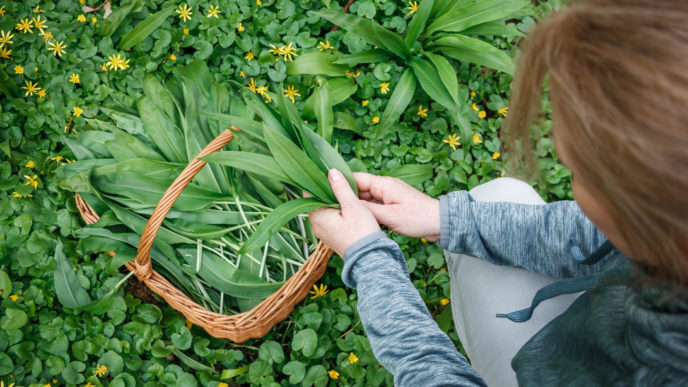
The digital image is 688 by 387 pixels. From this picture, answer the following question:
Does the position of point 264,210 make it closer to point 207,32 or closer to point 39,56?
point 207,32

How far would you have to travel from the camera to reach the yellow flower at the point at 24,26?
1512 mm

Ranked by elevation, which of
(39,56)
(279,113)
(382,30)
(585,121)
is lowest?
(39,56)

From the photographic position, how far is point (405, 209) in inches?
40.2

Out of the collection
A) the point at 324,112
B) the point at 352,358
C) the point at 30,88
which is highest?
the point at 324,112

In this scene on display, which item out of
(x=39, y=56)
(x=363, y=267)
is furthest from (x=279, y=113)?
(x=39, y=56)

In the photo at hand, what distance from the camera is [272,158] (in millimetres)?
1048

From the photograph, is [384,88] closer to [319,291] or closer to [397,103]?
[397,103]

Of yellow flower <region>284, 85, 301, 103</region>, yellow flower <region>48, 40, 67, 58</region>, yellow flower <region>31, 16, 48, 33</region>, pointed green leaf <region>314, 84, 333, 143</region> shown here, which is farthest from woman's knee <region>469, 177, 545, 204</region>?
yellow flower <region>31, 16, 48, 33</region>

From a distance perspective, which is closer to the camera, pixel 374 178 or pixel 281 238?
pixel 374 178

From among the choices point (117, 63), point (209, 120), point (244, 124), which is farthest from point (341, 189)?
point (117, 63)

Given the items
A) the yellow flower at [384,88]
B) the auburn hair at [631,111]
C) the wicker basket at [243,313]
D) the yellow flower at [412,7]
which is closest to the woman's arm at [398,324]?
the wicker basket at [243,313]

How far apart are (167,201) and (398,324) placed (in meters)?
0.53

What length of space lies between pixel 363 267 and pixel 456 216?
9.5 inches

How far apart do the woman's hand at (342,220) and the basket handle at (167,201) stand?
0.26 m
